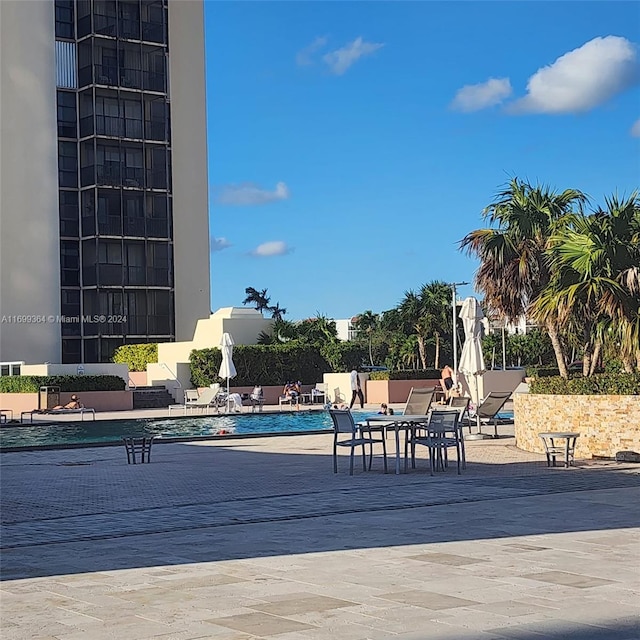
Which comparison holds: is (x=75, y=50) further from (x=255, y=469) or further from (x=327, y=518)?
(x=327, y=518)

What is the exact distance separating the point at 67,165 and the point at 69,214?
7.72ft

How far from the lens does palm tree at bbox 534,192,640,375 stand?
50.4 feet

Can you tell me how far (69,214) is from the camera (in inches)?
1964

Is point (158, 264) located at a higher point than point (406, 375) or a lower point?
higher

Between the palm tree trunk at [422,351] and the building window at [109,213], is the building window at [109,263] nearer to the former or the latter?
the building window at [109,213]

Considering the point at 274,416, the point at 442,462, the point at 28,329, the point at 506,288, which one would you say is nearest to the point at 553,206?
the point at 506,288

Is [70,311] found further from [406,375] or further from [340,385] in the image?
[406,375]

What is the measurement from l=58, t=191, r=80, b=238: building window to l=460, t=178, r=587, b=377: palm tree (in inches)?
1216

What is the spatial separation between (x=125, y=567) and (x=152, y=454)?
11.3m

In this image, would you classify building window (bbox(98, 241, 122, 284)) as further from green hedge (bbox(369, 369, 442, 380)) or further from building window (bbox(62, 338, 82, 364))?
green hedge (bbox(369, 369, 442, 380))

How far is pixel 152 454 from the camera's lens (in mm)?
19109

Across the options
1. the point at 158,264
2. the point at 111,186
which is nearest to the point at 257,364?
the point at 158,264

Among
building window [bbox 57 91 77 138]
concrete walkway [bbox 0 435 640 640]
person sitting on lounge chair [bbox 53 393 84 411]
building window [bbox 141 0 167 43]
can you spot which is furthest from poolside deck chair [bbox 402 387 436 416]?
building window [bbox 141 0 167 43]

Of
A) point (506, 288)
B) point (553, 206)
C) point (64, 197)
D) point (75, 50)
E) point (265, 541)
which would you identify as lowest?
point (265, 541)
